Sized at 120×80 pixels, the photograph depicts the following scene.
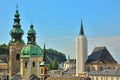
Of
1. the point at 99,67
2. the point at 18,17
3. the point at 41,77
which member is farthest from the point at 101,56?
the point at 41,77

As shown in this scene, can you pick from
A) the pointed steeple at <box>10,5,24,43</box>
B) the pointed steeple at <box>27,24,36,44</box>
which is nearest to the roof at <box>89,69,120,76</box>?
the pointed steeple at <box>27,24,36,44</box>

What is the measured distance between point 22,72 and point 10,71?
30.2 ft

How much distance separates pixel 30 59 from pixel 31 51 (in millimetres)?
1851

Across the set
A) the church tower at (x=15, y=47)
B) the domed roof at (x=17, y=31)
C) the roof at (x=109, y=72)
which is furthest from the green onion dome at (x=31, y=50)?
the roof at (x=109, y=72)

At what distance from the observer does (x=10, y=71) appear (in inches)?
4114

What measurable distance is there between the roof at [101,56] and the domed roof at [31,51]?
2805 centimetres

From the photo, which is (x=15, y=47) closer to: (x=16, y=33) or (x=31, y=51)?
(x=16, y=33)

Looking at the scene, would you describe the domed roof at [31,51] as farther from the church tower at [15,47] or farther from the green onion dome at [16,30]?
the green onion dome at [16,30]

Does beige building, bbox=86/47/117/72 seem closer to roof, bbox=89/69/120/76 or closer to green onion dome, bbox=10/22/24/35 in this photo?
roof, bbox=89/69/120/76

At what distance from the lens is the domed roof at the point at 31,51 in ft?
317

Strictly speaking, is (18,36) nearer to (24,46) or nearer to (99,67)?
(24,46)

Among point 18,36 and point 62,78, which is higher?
point 18,36

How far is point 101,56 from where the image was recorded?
12162cm

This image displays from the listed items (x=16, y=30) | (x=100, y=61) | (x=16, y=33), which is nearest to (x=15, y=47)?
(x=16, y=33)
